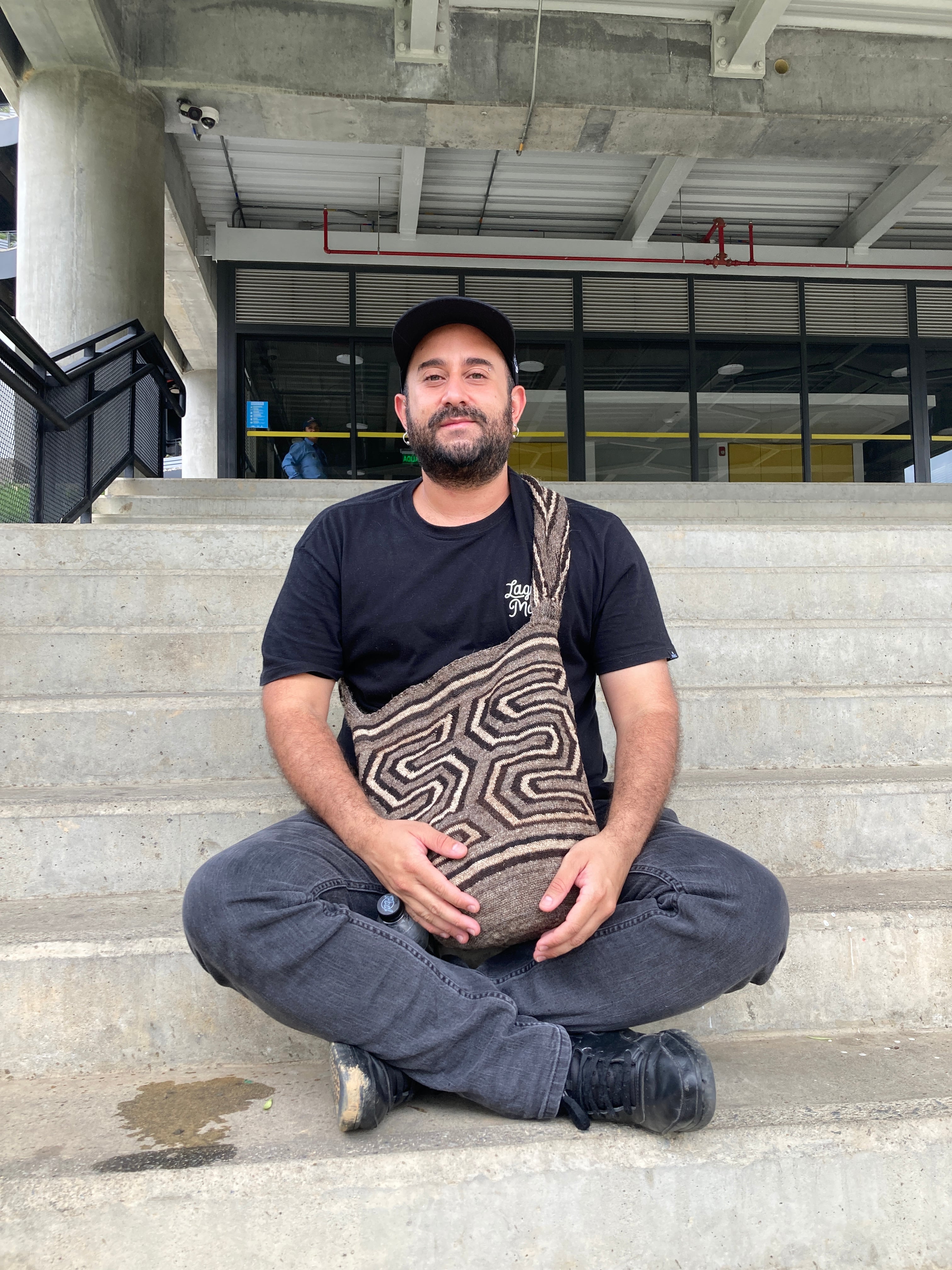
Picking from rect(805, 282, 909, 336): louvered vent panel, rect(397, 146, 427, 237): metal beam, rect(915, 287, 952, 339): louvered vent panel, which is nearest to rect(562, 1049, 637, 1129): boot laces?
rect(397, 146, 427, 237): metal beam

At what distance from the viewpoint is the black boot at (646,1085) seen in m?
1.17

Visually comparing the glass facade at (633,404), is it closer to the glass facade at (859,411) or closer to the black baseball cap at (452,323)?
the glass facade at (859,411)

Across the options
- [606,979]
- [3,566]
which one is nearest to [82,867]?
[606,979]

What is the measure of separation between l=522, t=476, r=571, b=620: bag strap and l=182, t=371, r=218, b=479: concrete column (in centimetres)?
1119

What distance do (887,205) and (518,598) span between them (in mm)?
8782

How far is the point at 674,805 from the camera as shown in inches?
75.9

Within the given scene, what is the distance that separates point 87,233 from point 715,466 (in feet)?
20.2

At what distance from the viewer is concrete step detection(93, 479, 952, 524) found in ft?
16.0

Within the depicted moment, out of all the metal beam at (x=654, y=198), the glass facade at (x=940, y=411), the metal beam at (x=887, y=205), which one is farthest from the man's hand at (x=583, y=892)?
the glass facade at (x=940, y=411)

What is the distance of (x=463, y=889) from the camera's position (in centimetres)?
134

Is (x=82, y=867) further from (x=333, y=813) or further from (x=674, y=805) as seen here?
(x=674, y=805)

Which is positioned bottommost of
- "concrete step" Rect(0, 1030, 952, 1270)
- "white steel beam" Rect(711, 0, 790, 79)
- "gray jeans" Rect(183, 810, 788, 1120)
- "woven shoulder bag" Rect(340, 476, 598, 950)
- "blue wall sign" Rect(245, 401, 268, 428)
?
"concrete step" Rect(0, 1030, 952, 1270)

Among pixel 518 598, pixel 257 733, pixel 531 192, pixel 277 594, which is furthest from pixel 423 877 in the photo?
pixel 531 192

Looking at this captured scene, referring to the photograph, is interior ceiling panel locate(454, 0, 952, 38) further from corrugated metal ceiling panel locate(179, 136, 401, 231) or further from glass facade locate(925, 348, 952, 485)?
glass facade locate(925, 348, 952, 485)
